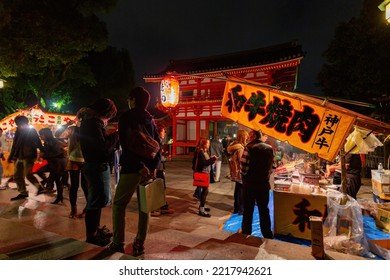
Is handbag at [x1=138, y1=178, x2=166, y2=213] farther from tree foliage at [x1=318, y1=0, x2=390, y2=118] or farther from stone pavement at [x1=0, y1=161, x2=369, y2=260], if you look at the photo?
tree foliage at [x1=318, y1=0, x2=390, y2=118]

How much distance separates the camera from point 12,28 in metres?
13.2

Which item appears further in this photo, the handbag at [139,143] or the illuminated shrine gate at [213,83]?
the illuminated shrine gate at [213,83]

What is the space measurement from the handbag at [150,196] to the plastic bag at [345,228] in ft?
10.9

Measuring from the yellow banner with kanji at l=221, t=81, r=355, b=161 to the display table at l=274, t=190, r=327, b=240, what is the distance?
1.49 meters

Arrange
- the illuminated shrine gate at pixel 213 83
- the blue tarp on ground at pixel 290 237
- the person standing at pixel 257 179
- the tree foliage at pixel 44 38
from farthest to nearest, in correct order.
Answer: the illuminated shrine gate at pixel 213 83, the tree foliage at pixel 44 38, the blue tarp on ground at pixel 290 237, the person standing at pixel 257 179

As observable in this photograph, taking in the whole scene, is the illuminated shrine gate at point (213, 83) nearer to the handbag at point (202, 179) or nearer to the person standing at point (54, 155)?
the handbag at point (202, 179)

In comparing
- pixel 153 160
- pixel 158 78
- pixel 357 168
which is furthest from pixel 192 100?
pixel 153 160

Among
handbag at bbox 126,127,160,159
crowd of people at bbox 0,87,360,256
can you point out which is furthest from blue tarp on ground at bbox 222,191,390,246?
handbag at bbox 126,127,160,159

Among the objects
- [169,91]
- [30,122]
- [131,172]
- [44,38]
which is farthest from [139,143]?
[44,38]

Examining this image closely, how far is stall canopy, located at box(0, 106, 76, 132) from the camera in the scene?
1183 centimetres

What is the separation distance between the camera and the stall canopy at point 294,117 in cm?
381

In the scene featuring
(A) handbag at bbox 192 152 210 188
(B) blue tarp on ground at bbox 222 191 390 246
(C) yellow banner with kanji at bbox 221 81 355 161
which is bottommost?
(B) blue tarp on ground at bbox 222 191 390 246

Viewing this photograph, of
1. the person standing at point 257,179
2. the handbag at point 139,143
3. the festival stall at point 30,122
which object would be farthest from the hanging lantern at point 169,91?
the handbag at point 139,143

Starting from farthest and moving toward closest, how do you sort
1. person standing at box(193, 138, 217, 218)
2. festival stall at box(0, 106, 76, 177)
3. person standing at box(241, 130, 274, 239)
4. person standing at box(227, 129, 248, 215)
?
festival stall at box(0, 106, 76, 177)
person standing at box(227, 129, 248, 215)
person standing at box(193, 138, 217, 218)
person standing at box(241, 130, 274, 239)
